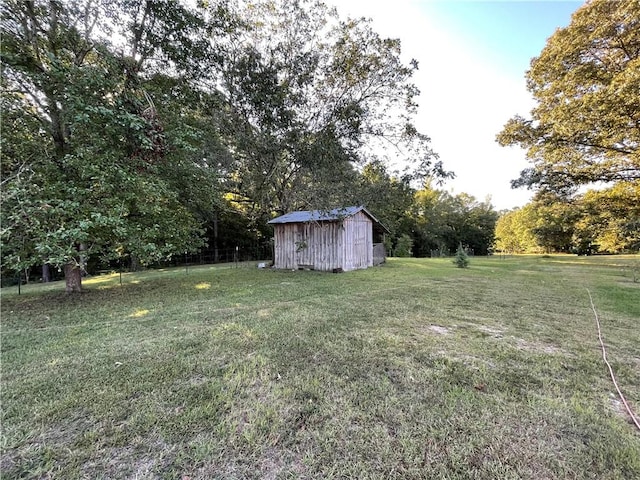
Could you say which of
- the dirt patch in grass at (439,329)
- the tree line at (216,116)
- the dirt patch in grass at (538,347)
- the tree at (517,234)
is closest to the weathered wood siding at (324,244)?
the tree line at (216,116)

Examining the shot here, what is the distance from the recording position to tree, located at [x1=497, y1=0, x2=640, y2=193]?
27.2 ft

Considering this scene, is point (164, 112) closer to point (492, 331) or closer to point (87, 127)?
point (87, 127)

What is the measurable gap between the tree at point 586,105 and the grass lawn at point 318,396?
7399 mm

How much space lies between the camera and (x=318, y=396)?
238cm

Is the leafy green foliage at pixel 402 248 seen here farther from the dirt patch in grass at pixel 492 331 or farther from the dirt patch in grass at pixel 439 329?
the dirt patch in grass at pixel 439 329

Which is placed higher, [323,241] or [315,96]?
[315,96]

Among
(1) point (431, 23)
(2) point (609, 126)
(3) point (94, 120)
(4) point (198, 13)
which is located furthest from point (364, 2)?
(2) point (609, 126)

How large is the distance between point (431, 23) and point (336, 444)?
357 inches

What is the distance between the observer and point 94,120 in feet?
17.6

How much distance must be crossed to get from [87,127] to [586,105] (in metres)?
13.6

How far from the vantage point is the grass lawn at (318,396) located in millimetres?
1690

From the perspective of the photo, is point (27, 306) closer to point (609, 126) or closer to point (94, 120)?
point (94, 120)

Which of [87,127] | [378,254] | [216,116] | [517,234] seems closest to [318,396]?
[87,127]

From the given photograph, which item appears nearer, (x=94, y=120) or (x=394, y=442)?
(x=394, y=442)
